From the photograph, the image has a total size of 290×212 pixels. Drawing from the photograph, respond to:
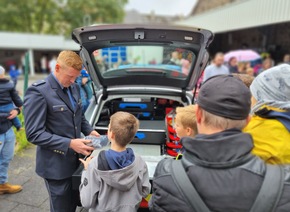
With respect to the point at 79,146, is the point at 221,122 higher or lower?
higher

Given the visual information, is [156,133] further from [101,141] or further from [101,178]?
[101,178]

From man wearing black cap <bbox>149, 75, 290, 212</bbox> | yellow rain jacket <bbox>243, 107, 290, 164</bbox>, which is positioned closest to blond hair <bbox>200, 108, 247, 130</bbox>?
man wearing black cap <bbox>149, 75, 290, 212</bbox>

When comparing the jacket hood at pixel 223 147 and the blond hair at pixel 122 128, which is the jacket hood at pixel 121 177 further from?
the jacket hood at pixel 223 147

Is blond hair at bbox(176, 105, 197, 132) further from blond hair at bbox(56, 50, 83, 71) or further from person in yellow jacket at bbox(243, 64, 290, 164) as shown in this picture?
blond hair at bbox(56, 50, 83, 71)

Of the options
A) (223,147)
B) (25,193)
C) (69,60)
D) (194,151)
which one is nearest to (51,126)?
(69,60)

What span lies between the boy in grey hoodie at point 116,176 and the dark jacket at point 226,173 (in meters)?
0.68

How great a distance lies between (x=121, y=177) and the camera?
1.64m

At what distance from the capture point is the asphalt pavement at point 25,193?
2.81 m

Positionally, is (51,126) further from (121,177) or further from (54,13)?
(54,13)

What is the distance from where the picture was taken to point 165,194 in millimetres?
1089

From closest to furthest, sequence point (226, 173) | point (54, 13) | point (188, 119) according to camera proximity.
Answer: point (226, 173) < point (188, 119) < point (54, 13)

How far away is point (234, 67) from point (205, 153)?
25.1 feet

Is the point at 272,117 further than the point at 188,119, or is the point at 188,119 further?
the point at 188,119

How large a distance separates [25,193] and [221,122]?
3019 millimetres
